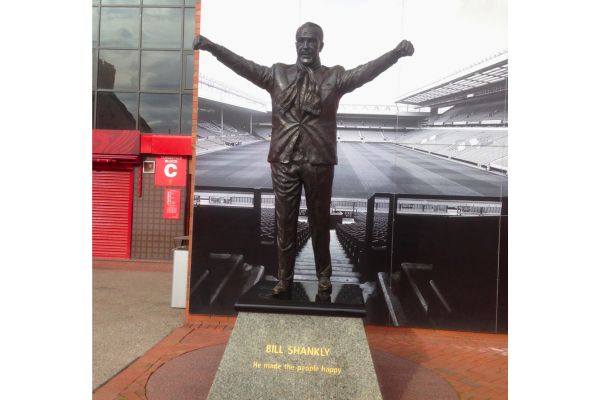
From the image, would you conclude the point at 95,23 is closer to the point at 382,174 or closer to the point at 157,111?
the point at 157,111

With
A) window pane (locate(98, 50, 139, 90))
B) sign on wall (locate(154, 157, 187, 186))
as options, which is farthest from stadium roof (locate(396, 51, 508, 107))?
window pane (locate(98, 50, 139, 90))

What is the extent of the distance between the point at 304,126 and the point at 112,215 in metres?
8.03

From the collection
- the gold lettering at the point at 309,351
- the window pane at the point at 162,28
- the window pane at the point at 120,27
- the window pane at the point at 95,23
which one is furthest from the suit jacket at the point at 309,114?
the window pane at the point at 95,23

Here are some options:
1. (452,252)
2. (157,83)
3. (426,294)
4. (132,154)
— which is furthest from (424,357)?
(157,83)

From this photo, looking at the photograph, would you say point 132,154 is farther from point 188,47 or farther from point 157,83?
point 188,47

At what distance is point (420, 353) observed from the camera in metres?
5.32

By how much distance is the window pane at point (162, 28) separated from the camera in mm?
10156

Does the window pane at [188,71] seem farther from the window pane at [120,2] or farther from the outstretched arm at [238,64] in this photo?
the outstretched arm at [238,64]

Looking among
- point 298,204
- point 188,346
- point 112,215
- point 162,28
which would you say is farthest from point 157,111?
point 298,204

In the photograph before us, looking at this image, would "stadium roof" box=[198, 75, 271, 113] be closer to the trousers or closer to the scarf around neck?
the scarf around neck

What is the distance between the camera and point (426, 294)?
596 cm

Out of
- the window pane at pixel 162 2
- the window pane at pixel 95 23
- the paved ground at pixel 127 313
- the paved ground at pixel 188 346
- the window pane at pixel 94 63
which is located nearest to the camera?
the paved ground at pixel 188 346

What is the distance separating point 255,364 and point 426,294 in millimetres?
3265

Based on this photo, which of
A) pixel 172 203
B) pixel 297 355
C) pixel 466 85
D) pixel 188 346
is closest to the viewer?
pixel 297 355
